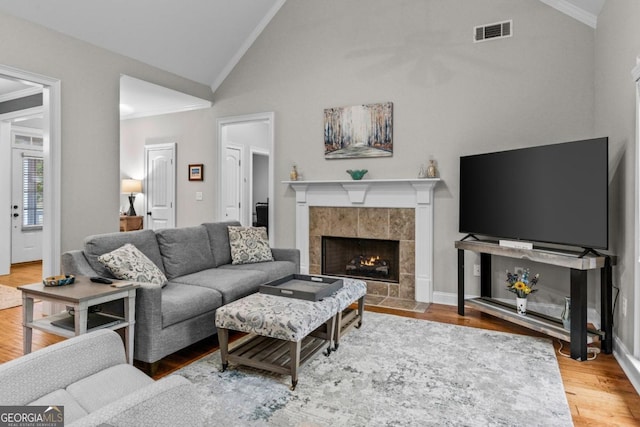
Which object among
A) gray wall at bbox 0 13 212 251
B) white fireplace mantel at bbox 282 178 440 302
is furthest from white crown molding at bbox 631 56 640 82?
gray wall at bbox 0 13 212 251

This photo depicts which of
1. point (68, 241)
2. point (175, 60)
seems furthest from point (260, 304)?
point (175, 60)

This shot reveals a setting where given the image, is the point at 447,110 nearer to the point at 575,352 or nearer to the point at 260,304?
the point at 575,352

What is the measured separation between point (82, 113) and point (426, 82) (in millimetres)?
3708

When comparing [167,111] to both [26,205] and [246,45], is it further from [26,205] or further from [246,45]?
[26,205]

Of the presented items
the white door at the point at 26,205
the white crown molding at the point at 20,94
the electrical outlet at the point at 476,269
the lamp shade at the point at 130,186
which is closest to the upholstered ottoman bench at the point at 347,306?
the electrical outlet at the point at 476,269

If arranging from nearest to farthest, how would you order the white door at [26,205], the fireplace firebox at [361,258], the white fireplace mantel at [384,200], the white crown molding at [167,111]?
the white fireplace mantel at [384,200] → the fireplace firebox at [361,258] → the white crown molding at [167,111] → the white door at [26,205]

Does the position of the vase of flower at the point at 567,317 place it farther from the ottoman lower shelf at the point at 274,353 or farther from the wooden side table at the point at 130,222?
the wooden side table at the point at 130,222

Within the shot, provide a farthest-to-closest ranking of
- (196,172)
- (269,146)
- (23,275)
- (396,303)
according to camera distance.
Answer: (196,172) → (23,275) → (269,146) → (396,303)

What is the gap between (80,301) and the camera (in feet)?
7.09

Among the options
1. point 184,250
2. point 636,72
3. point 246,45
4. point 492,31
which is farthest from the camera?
point 246,45

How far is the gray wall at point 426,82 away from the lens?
3.86 meters

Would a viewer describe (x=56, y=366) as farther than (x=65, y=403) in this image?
Yes

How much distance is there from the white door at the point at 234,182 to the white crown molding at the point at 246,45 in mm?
1439

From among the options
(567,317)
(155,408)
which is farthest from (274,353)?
(567,317)
